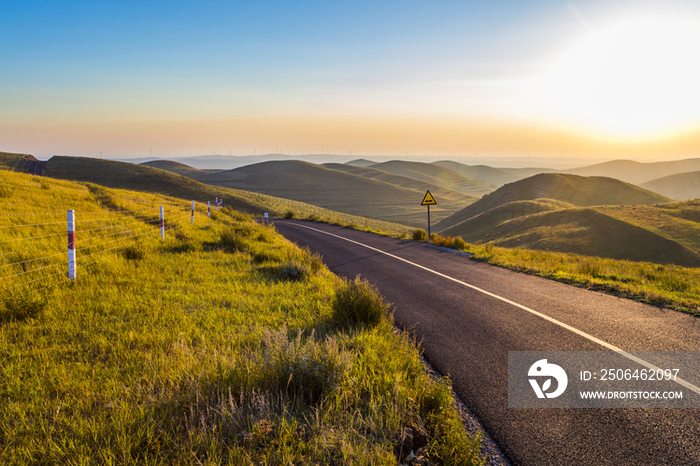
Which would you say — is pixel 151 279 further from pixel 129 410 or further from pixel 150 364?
pixel 129 410

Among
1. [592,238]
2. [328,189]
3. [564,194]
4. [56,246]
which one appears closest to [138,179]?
[328,189]

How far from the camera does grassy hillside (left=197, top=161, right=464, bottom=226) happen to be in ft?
337

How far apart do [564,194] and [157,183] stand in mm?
87012

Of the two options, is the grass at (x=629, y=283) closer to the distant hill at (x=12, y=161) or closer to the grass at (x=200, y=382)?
the grass at (x=200, y=382)

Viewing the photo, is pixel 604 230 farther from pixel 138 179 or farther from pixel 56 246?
pixel 138 179

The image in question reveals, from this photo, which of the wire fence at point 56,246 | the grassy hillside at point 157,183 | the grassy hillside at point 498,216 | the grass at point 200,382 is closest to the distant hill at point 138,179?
the grassy hillside at point 157,183

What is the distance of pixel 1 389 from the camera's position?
10.5ft

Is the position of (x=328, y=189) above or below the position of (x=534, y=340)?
above

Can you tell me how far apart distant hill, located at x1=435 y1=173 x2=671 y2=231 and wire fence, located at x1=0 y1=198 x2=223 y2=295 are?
5978 centimetres

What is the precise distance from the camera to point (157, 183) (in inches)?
2741

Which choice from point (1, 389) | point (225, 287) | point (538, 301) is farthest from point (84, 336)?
point (538, 301)

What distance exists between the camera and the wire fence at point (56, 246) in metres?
6.24

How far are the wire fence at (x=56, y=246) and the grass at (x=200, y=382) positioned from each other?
12 cm

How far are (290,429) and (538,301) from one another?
20.5ft
